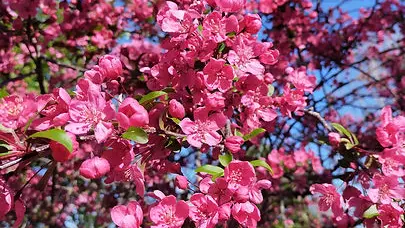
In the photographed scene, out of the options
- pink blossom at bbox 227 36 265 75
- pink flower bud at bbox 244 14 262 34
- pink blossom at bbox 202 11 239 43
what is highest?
pink flower bud at bbox 244 14 262 34

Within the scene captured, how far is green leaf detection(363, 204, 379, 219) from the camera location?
177cm

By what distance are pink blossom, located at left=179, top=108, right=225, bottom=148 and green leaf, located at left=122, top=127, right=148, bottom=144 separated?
227 millimetres

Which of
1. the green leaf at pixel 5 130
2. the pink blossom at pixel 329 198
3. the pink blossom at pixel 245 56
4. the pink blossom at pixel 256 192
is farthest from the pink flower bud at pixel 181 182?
the pink blossom at pixel 329 198

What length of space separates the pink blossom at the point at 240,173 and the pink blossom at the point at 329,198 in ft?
2.06

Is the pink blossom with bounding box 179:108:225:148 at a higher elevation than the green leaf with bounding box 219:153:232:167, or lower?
higher

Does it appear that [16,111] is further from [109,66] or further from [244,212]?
[244,212]

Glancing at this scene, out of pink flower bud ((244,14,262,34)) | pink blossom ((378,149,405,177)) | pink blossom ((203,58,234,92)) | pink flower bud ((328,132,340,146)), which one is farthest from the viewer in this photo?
pink flower bud ((328,132,340,146))

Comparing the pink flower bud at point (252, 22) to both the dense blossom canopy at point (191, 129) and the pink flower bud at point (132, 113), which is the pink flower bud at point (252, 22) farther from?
the pink flower bud at point (132, 113)

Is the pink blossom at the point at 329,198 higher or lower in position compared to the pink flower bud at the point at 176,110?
lower

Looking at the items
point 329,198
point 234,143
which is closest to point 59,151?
point 234,143

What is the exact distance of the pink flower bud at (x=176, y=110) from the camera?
4.93 ft

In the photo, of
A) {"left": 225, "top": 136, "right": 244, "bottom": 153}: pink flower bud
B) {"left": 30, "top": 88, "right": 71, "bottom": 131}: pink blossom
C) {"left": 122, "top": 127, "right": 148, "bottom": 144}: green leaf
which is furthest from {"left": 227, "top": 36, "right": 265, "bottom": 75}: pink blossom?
{"left": 30, "top": 88, "right": 71, "bottom": 131}: pink blossom

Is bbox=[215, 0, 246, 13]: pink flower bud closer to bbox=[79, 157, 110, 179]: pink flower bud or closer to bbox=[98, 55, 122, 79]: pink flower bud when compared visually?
bbox=[98, 55, 122, 79]: pink flower bud

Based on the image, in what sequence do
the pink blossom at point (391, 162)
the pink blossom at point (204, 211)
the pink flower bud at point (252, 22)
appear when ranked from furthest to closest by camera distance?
1. the pink blossom at point (391, 162)
2. the pink flower bud at point (252, 22)
3. the pink blossom at point (204, 211)
